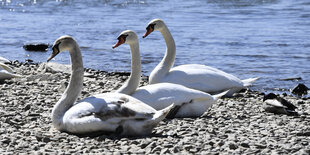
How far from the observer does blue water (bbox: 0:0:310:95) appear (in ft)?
48.1

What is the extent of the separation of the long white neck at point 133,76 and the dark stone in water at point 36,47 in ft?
31.5

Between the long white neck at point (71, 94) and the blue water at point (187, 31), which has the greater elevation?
the long white neck at point (71, 94)

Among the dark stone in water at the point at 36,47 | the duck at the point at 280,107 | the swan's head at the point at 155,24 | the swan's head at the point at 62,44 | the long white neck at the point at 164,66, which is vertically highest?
the swan's head at the point at 62,44

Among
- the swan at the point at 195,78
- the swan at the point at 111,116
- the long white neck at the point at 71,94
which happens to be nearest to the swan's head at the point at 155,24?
the swan at the point at 195,78

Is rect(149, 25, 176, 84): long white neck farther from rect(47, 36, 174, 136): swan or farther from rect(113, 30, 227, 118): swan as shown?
rect(47, 36, 174, 136): swan

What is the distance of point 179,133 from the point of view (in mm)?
6785

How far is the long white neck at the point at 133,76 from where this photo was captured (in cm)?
802

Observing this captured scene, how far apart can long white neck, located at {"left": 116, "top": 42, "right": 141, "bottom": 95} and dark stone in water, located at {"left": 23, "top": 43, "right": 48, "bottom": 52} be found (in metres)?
9.59

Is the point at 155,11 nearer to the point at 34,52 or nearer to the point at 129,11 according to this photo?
the point at 129,11

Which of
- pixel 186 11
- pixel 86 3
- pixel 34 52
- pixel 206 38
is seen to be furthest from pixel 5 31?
pixel 86 3

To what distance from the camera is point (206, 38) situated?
18.9 m

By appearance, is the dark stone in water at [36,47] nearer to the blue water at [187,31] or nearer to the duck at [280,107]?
the blue water at [187,31]

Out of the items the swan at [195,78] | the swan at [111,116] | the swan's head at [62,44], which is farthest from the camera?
the swan at [195,78]

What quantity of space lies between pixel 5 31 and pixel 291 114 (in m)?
15.0
